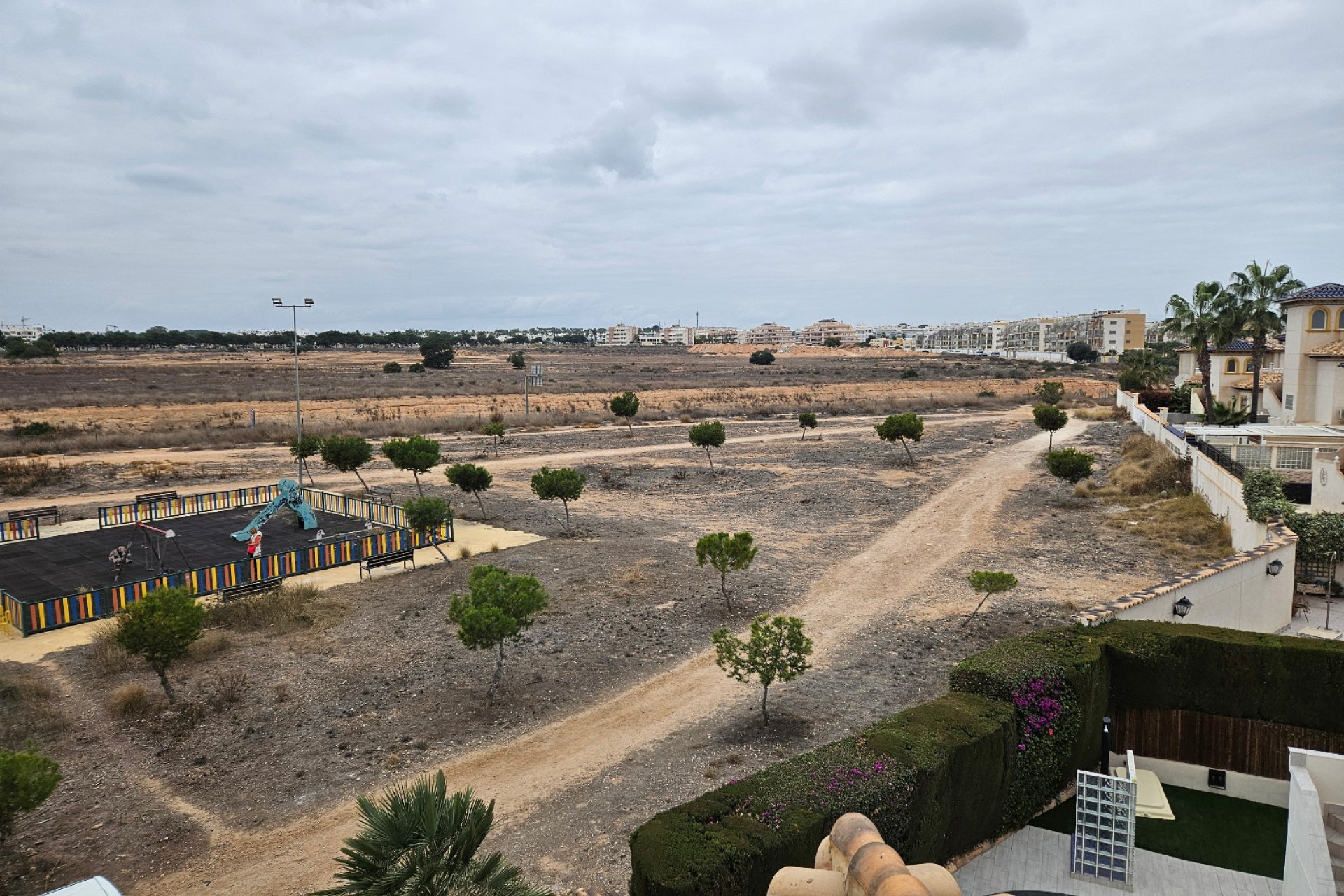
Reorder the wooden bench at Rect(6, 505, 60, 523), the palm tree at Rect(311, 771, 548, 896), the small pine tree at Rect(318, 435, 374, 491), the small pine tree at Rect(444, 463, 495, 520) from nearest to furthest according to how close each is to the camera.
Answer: the palm tree at Rect(311, 771, 548, 896) < the wooden bench at Rect(6, 505, 60, 523) < the small pine tree at Rect(444, 463, 495, 520) < the small pine tree at Rect(318, 435, 374, 491)

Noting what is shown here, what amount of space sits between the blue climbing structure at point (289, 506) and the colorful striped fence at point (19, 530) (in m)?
6.51

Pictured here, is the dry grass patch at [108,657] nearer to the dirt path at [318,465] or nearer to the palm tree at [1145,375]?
the dirt path at [318,465]

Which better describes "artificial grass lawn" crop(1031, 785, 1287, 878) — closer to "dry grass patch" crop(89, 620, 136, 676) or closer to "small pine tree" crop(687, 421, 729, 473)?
"dry grass patch" crop(89, 620, 136, 676)

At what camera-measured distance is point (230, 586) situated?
20422 millimetres

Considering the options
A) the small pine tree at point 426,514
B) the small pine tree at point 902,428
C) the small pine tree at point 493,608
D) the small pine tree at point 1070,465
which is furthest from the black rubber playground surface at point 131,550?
the small pine tree at point 1070,465

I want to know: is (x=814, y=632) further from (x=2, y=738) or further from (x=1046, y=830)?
(x=2, y=738)

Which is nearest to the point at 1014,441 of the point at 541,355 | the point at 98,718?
the point at 98,718

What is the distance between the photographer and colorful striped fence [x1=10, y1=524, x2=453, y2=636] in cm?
1803

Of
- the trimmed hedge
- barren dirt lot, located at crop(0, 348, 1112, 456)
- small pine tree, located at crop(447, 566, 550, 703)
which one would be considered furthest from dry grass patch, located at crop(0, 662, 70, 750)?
barren dirt lot, located at crop(0, 348, 1112, 456)

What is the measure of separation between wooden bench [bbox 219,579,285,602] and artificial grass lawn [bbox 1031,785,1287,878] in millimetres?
18253

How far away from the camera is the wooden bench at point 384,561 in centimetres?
2239

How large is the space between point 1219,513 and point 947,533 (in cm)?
827

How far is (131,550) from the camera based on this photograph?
24.3 m

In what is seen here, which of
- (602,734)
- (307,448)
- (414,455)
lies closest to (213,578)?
(414,455)
